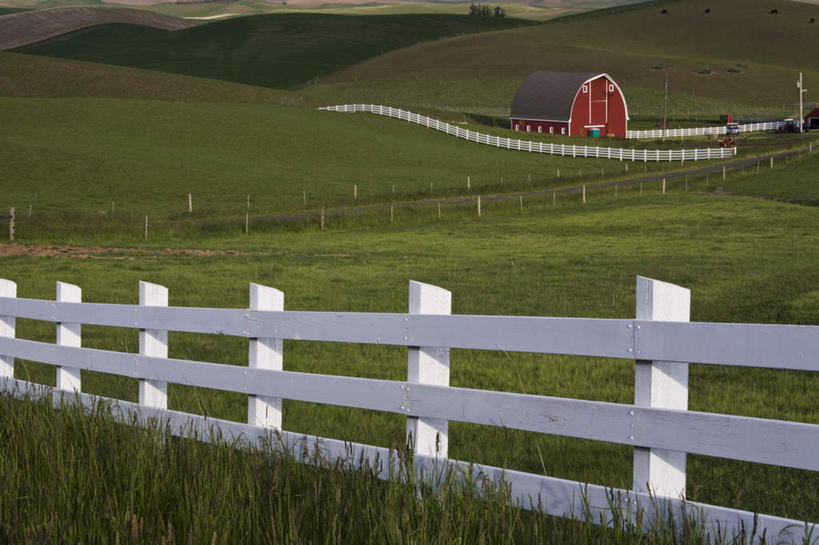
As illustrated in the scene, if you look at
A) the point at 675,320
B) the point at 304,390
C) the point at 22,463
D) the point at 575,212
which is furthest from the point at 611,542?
the point at 575,212

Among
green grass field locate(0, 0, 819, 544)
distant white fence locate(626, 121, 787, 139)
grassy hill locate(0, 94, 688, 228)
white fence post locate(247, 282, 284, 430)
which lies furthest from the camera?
distant white fence locate(626, 121, 787, 139)

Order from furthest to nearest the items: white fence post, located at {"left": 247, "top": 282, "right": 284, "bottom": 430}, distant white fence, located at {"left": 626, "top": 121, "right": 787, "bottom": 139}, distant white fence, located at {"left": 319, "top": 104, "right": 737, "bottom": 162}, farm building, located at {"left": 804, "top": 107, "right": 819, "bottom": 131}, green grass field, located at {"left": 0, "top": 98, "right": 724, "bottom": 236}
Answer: farm building, located at {"left": 804, "top": 107, "right": 819, "bottom": 131}
distant white fence, located at {"left": 626, "top": 121, "right": 787, "bottom": 139}
distant white fence, located at {"left": 319, "top": 104, "right": 737, "bottom": 162}
green grass field, located at {"left": 0, "top": 98, "right": 724, "bottom": 236}
white fence post, located at {"left": 247, "top": 282, "right": 284, "bottom": 430}

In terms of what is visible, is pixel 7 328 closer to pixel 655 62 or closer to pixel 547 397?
pixel 547 397

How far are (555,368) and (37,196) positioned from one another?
156 feet

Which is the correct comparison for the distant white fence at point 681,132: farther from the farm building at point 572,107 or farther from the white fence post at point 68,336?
the white fence post at point 68,336

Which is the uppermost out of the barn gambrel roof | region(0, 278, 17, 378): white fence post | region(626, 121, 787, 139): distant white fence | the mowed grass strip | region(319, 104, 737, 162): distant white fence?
the barn gambrel roof

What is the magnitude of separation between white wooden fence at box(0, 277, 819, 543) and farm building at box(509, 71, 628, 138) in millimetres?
104703

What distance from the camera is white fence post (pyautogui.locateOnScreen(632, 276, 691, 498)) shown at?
202 inches

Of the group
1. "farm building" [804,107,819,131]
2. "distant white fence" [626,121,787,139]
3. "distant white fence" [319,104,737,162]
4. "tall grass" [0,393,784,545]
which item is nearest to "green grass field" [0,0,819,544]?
"tall grass" [0,393,784,545]

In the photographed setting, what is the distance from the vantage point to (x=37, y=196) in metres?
55.3

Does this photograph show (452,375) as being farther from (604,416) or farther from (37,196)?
(37,196)

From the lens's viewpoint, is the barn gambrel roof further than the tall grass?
Yes

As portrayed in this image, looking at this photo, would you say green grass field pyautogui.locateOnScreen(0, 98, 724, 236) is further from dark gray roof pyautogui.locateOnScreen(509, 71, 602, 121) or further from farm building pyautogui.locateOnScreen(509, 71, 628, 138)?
dark gray roof pyautogui.locateOnScreen(509, 71, 602, 121)

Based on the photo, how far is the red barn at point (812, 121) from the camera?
392 feet
